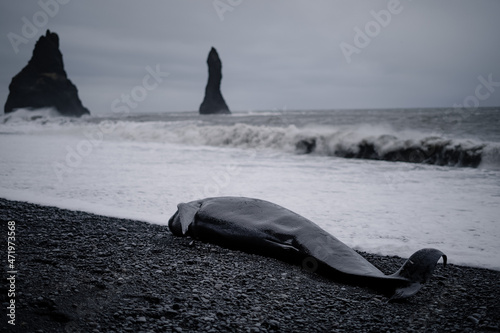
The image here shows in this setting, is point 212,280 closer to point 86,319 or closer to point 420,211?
point 86,319

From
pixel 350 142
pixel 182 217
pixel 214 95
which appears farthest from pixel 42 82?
pixel 182 217

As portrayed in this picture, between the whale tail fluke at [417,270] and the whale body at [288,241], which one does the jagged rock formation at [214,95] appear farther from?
the whale tail fluke at [417,270]

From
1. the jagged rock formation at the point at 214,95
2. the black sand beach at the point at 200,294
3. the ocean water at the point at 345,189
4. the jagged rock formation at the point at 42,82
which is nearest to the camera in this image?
the black sand beach at the point at 200,294

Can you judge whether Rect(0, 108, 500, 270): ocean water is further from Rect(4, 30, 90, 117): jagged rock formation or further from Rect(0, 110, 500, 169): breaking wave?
Rect(4, 30, 90, 117): jagged rock formation

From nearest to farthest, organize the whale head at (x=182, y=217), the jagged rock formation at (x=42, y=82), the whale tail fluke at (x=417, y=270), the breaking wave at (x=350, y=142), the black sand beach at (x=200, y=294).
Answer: the black sand beach at (x=200, y=294), the whale tail fluke at (x=417, y=270), the whale head at (x=182, y=217), the breaking wave at (x=350, y=142), the jagged rock formation at (x=42, y=82)

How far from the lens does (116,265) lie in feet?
10.6

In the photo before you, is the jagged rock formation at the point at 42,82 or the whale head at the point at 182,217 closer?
the whale head at the point at 182,217

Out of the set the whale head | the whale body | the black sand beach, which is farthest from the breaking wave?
the whale head

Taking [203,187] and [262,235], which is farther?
[203,187]

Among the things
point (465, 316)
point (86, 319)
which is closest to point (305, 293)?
point (465, 316)

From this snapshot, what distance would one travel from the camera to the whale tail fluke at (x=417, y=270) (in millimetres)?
2688

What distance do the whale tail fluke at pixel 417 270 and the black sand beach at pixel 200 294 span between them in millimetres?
110

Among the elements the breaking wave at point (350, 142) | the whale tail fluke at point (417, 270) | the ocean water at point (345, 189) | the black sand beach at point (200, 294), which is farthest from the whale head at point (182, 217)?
the breaking wave at point (350, 142)

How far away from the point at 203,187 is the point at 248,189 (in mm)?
903
